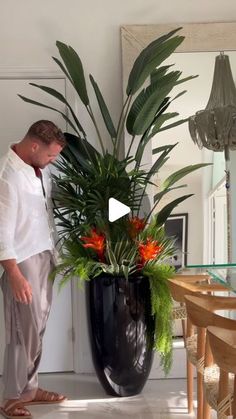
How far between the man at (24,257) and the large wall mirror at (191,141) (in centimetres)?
82

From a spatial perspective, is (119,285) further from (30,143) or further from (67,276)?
(30,143)

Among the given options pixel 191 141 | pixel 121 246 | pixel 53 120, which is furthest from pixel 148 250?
pixel 53 120

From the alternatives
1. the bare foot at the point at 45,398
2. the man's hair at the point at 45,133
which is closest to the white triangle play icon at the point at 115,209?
→ the man's hair at the point at 45,133

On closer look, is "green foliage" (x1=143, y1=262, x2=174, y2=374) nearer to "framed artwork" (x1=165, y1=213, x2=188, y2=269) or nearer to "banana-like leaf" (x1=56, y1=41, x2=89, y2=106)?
"framed artwork" (x1=165, y1=213, x2=188, y2=269)

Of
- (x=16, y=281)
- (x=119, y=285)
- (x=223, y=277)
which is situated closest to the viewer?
(x=223, y=277)

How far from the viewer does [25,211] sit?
3.15m

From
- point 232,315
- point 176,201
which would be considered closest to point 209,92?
point 176,201

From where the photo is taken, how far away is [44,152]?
10.4 ft

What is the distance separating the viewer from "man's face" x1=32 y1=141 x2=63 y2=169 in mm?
3164

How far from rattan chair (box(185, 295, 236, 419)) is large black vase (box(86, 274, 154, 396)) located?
0.62 meters

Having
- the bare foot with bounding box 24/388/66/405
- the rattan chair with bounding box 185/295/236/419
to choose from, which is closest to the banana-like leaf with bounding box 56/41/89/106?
the rattan chair with bounding box 185/295/236/419

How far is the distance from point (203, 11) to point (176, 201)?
130 cm

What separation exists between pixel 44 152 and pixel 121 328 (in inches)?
40.4

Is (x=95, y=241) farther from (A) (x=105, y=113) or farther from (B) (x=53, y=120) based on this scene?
(B) (x=53, y=120)
